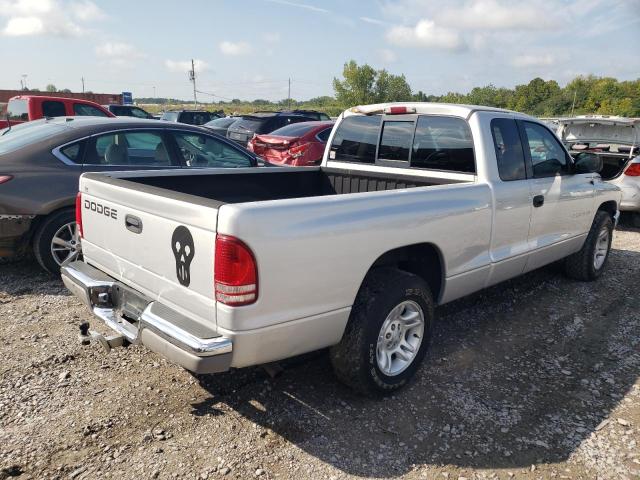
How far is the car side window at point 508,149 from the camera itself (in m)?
3.94

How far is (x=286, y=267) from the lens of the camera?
95.1 inches

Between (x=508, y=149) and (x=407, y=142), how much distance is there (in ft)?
2.72

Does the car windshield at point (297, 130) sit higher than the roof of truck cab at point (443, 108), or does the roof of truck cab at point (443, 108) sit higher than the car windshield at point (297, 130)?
the roof of truck cab at point (443, 108)

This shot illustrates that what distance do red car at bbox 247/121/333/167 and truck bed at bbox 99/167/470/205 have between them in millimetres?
5211

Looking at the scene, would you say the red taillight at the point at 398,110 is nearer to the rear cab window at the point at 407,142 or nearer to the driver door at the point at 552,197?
the rear cab window at the point at 407,142

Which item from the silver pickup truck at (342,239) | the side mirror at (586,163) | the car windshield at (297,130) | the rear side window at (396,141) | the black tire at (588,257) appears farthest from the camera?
the car windshield at (297,130)

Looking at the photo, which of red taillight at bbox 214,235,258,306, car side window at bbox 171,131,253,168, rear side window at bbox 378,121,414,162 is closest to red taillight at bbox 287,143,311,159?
car side window at bbox 171,131,253,168

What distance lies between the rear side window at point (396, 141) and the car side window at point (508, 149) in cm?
70

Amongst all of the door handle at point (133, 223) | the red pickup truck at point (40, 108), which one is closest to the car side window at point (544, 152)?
the door handle at point (133, 223)

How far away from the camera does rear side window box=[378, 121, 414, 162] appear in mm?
4289

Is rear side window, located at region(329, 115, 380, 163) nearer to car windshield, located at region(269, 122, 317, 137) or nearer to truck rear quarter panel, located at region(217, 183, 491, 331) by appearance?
truck rear quarter panel, located at region(217, 183, 491, 331)

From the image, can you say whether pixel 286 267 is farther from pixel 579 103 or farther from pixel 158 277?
pixel 579 103

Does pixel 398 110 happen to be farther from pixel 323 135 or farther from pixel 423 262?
pixel 323 135

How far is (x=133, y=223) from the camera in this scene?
286 centimetres
